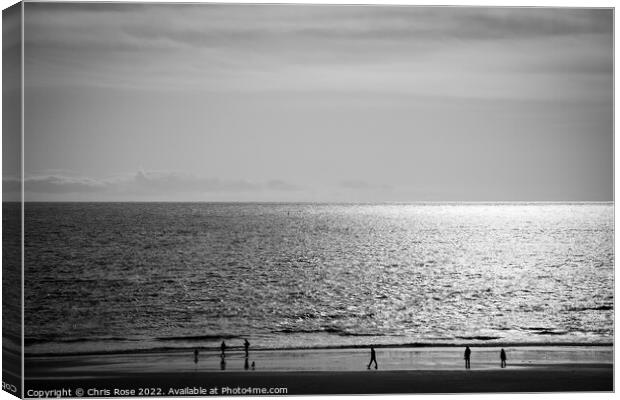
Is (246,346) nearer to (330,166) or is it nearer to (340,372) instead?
(340,372)

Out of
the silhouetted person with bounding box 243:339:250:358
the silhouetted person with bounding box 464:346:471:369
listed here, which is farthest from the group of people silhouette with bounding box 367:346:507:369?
the silhouetted person with bounding box 243:339:250:358

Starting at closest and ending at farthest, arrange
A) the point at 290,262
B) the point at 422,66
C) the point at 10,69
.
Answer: the point at 10,69, the point at 422,66, the point at 290,262

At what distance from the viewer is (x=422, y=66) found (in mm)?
17094

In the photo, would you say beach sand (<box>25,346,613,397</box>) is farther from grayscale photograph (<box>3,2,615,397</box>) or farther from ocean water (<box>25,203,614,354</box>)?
ocean water (<box>25,203,614,354</box>)

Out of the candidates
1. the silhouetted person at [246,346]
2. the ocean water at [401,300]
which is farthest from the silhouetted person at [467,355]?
the silhouetted person at [246,346]

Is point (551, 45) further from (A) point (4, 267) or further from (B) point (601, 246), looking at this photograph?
(A) point (4, 267)

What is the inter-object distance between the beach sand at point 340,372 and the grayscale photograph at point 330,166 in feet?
0.10

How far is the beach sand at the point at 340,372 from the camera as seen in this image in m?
16.1

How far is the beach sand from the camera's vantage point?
1608 centimetres

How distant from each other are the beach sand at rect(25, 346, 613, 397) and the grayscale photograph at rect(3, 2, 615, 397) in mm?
32

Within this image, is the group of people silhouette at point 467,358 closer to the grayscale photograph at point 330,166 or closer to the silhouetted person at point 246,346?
the grayscale photograph at point 330,166

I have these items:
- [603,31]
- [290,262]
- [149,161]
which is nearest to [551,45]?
[603,31]

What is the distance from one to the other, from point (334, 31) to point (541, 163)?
3.82 metres

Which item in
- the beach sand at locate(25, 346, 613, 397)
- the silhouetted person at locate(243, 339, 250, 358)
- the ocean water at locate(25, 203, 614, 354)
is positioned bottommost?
the beach sand at locate(25, 346, 613, 397)
